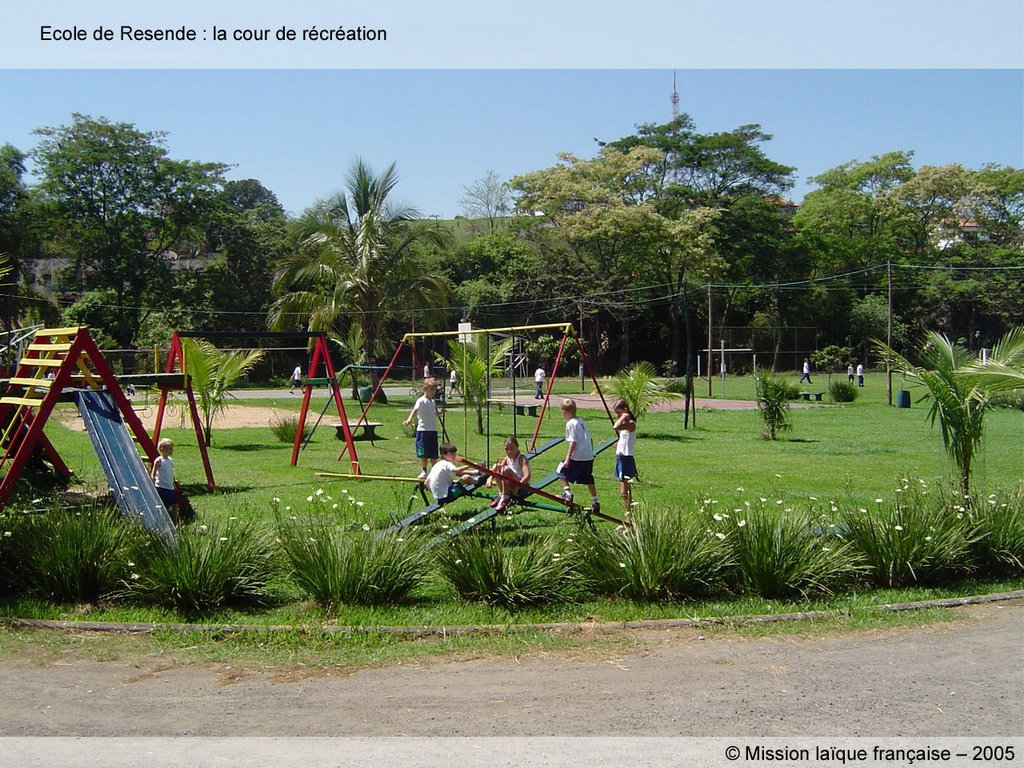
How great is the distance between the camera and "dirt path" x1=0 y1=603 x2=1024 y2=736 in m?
5.54

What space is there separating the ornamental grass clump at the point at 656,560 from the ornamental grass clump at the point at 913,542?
143cm

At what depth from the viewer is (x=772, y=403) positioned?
2173cm

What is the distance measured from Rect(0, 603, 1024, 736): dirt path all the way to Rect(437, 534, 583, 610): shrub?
108cm

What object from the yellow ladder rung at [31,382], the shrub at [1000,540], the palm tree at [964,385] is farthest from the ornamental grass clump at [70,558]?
the palm tree at [964,385]

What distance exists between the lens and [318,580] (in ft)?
26.0

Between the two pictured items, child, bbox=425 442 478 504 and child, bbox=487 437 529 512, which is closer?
child, bbox=487 437 529 512

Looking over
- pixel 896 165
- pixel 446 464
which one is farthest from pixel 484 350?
pixel 896 165

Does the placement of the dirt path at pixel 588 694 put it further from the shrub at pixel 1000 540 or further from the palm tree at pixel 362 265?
the palm tree at pixel 362 265

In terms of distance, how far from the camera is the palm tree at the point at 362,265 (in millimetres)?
35750

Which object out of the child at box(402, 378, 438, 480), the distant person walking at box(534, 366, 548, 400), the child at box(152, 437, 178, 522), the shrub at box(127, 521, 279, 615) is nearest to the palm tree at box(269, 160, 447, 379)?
the distant person walking at box(534, 366, 548, 400)

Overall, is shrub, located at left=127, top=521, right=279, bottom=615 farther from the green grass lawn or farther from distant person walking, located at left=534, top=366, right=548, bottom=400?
distant person walking, located at left=534, top=366, right=548, bottom=400

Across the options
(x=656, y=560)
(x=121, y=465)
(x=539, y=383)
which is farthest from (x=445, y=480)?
(x=539, y=383)

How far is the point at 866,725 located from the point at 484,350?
17.7 metres

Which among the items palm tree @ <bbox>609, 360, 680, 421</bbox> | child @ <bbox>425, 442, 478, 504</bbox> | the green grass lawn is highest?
palm tree @ <bbox>609, 360, 680, 421</bbox>
